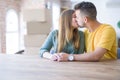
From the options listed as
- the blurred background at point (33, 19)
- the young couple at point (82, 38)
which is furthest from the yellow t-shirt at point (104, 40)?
the blurred background at point (33, 19)

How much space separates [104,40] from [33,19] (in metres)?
2.55

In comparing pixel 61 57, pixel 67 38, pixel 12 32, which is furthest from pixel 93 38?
pixel 12 32

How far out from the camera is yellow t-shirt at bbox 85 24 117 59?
175 centimetres

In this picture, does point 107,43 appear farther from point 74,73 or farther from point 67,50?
point 74,73

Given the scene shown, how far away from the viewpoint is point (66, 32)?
79.9 inches

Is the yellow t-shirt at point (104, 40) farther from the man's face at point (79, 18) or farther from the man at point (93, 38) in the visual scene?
the man's face at point (79, 18)

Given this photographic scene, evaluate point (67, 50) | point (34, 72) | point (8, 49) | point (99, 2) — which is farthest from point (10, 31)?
point (34, 72)

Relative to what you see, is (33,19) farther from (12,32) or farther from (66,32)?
(12,32)

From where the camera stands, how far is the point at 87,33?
2104 millimetres

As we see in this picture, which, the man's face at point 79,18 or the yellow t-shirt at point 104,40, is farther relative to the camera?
the man's face at point 79,18

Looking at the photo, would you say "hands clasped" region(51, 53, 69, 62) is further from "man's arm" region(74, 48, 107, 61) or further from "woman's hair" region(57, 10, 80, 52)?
"woman's hair" region(57, 10, 80, 52)

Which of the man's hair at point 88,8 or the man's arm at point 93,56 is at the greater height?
the man's hair at point 88,8

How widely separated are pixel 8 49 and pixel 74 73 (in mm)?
5619

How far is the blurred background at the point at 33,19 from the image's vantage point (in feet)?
13.4
